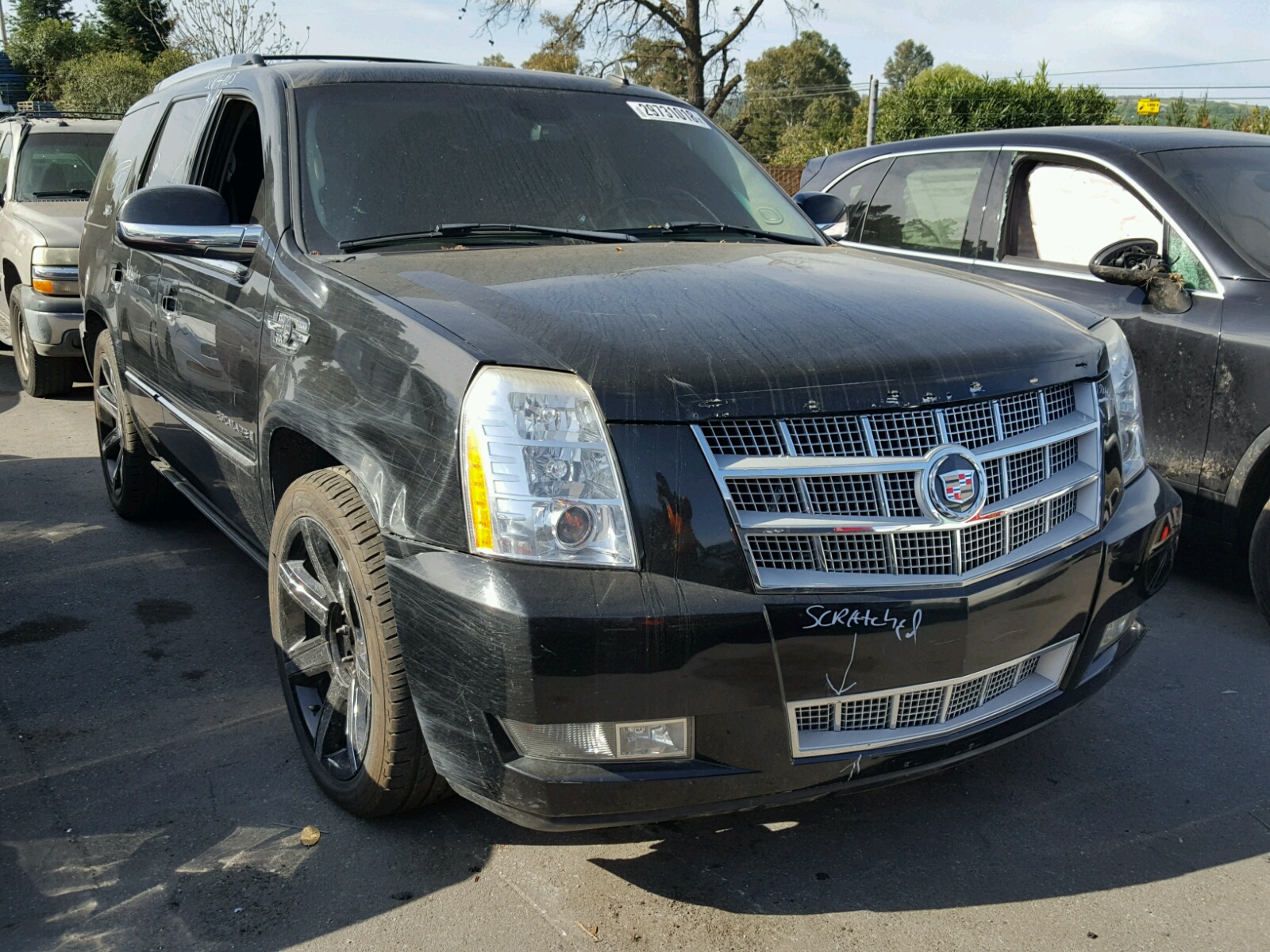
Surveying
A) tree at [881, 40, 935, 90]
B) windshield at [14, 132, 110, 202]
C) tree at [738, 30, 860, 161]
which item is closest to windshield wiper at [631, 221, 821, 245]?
windshield at [14, 132, 110, 202]

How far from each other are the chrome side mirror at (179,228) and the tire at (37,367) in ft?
18.4

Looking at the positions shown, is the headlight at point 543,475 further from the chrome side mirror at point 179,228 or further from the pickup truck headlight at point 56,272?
the pickup truck headlight at point 56,272

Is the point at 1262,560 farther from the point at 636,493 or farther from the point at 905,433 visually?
the point at 636,493

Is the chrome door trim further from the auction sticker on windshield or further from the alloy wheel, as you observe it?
the auction sticker on windshield

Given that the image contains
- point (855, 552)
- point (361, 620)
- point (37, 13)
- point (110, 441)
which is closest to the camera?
point (855, 552)

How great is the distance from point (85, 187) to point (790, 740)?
343 inches

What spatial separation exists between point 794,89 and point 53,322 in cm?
6634

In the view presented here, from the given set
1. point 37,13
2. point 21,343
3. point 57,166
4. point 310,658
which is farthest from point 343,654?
point 37,13

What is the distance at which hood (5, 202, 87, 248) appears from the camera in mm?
8289

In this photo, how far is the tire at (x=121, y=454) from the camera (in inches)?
205

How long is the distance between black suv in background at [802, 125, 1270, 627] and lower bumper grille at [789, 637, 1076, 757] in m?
2.10

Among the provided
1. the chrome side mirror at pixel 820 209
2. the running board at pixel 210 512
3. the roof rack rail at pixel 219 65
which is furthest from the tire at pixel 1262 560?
the roof rack rail at pixel 219 65

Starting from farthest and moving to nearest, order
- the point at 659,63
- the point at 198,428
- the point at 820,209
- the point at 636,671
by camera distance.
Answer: the point at 659,63 < the point at 820,209 < the point at 198,428 < the point at 636,671

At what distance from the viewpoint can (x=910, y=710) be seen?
8.36 feet
